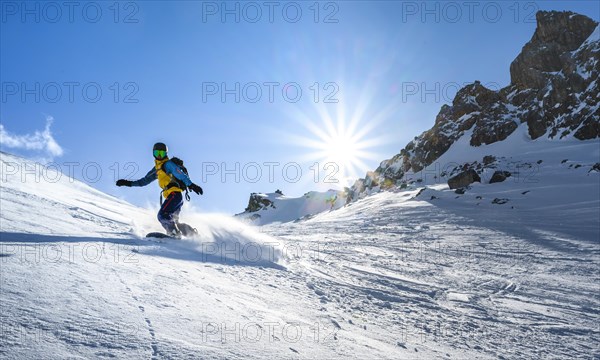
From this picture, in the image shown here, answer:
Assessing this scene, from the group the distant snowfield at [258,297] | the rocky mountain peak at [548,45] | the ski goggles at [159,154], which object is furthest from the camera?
the rocky mountain peak at [548,45]

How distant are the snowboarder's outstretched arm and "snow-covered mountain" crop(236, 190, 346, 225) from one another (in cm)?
7973

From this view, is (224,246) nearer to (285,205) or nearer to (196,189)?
(196,189)

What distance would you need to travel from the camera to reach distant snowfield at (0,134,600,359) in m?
1.92

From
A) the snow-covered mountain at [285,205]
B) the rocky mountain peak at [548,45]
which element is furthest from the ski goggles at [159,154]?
the snow-covered mountain at [285,205]

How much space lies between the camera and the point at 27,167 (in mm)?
10289

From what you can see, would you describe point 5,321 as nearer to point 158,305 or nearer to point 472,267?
point 158,305

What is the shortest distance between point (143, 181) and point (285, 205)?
9961 cm

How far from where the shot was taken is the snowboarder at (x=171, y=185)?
714cm

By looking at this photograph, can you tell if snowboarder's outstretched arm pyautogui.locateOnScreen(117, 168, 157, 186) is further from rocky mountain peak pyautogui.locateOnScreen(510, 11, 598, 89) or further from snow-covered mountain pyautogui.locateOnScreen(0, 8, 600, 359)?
rocky mountain peak pyautogui.locateOnScreen(510, 11, 598, 89)

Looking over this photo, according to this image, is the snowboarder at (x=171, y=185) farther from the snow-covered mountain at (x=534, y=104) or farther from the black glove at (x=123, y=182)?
the snow-covered mountain at (x=534, y=104)

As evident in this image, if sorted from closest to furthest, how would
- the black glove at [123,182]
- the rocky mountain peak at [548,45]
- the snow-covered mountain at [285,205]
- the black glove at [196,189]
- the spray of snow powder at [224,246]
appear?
the spray of snow powder at [224,246] < the black glove at [196,189] < the black glove at [123,182] < the rocky mountain peak at [548,45] < the snow-covered mountain at [285,205]

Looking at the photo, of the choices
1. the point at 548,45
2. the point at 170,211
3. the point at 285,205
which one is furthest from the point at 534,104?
the point at 170,211

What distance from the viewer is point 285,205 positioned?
107m

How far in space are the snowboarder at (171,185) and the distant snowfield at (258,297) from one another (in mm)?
582
